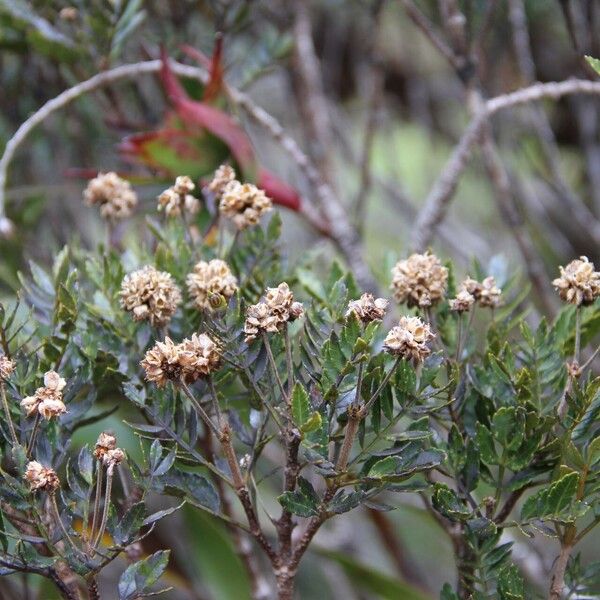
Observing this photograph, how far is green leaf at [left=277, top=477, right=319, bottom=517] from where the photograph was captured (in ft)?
1.92

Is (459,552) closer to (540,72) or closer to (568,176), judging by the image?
(540,72)

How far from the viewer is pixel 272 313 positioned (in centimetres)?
60

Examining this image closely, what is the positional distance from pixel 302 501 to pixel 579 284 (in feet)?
0.86

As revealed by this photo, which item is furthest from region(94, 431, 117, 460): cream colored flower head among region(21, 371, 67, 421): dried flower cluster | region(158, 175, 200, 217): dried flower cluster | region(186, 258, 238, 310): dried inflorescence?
region(158, 175, 200, 217): dried flower cluster

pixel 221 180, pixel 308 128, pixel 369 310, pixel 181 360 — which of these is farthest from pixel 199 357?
pixel 308 128

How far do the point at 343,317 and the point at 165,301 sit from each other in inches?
5.5

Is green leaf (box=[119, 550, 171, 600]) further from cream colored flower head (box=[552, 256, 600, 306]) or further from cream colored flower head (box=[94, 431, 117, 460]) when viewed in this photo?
cream colored flower head (box=[552, 256, 600, 306])

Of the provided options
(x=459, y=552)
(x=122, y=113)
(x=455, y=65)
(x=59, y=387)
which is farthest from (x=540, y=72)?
(x=59, y=387)

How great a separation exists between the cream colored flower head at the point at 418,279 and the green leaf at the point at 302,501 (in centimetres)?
18

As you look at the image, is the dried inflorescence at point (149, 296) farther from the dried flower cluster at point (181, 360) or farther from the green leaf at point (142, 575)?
the green leaf at point (142, 575)

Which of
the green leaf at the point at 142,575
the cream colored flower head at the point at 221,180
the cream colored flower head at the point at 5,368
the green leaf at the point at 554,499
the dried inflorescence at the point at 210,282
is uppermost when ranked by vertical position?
the cream colored flower head at the point at 221,180

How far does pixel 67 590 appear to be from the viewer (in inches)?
24.0

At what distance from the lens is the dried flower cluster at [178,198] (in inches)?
29.3

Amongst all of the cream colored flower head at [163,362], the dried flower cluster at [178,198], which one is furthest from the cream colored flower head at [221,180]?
the cream colored flower head at [163,362]
